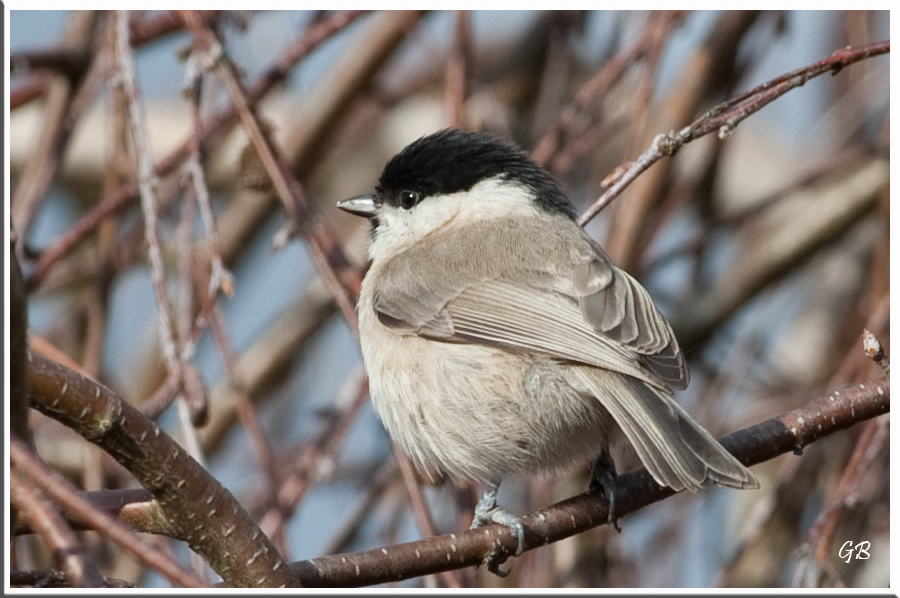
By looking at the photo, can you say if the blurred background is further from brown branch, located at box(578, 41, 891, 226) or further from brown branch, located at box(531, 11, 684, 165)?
brown branch, located at box(578, 41, 891, 226)

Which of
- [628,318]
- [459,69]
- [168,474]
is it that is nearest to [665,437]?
[628,318]

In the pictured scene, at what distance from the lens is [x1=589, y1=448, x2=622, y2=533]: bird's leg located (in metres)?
1.90

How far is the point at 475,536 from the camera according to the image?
1705 mm

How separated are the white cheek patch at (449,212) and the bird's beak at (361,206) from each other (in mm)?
25

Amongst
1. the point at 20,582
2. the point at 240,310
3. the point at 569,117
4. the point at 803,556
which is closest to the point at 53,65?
the point at 240,310

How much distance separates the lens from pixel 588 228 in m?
3.39

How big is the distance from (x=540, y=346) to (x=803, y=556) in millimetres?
708

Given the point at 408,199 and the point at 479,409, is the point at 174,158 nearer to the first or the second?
the point at 408,199

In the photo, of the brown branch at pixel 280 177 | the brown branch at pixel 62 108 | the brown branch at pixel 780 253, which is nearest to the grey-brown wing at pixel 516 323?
the brown branch at pixel 280 177

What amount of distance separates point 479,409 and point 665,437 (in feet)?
1.23

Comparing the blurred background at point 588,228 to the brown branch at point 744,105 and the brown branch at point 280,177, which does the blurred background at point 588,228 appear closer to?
the brown branch at point 280,177

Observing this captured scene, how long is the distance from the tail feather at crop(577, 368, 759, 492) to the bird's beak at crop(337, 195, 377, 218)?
Result: 0.80 meters

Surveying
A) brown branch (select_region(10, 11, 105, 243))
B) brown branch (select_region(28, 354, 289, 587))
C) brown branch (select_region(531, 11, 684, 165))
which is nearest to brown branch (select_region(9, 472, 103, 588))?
brown branch (select_region(28, 354, 289, 587))

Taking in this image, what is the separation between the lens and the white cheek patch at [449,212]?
2303 mm
